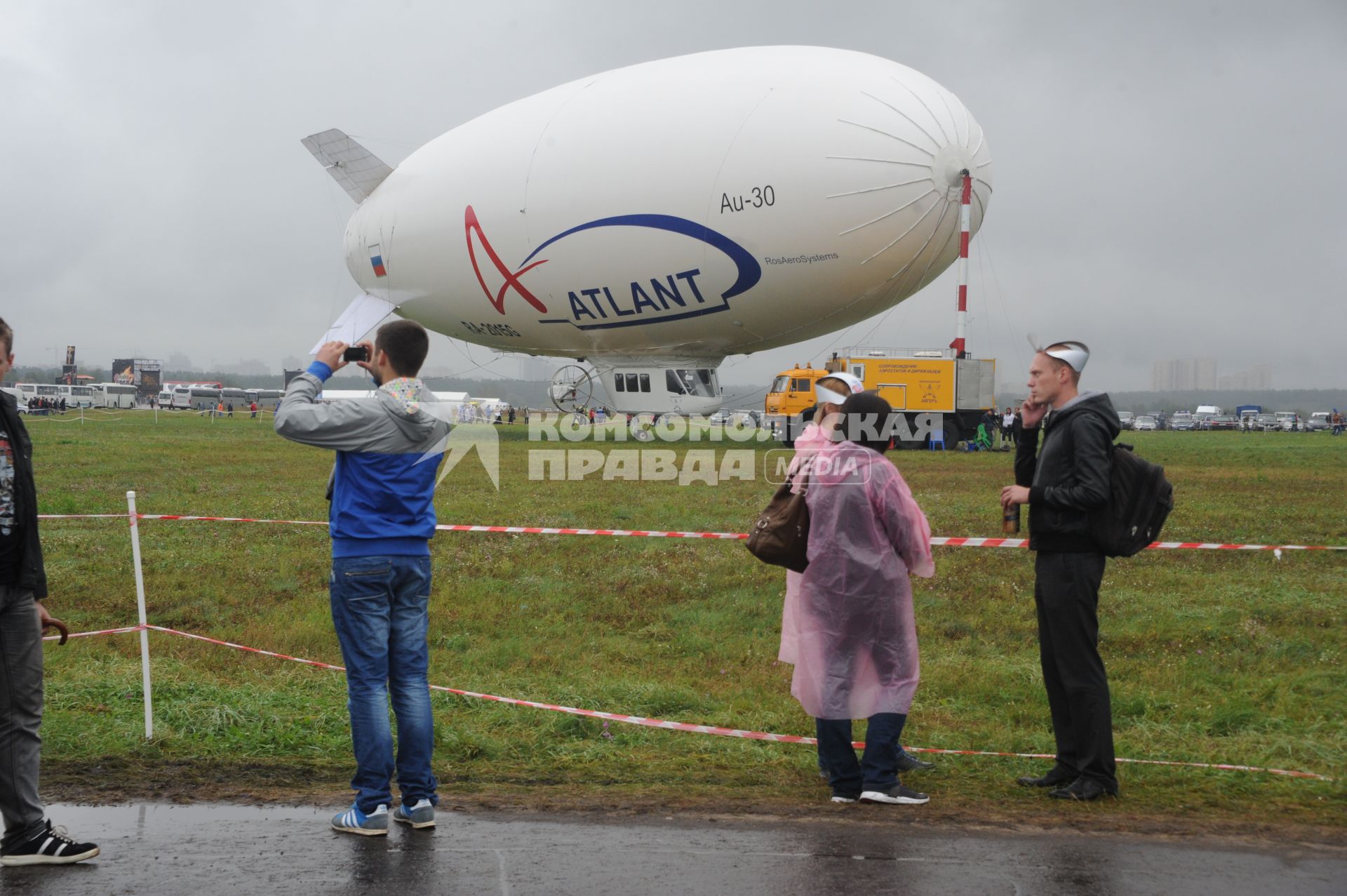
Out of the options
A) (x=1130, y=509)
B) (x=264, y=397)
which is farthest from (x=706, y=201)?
(x=264, y=397)

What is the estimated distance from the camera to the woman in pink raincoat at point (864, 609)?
495 centimetres

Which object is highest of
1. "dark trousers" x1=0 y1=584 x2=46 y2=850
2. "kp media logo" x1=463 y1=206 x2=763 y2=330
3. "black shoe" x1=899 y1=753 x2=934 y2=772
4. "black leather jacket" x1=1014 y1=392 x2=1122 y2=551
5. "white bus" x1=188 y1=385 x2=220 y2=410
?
"kp media logo" x1=463 y1=206 x2=763 y2=330

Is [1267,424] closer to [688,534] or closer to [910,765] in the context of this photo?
[688,534]

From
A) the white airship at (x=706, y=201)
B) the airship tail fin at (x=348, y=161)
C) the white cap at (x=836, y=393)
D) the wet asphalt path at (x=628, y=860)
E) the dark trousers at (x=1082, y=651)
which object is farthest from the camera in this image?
the airship tail fin at (x=348, y=161)

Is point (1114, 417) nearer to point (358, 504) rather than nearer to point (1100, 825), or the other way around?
point (1100, 825)

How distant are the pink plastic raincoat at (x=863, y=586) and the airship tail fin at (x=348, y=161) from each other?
33.0 m

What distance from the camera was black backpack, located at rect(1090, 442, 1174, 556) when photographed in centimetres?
494

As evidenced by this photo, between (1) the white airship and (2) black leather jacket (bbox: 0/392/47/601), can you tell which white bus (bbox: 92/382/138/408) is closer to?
(1) the white airship

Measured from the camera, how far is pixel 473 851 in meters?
4.18

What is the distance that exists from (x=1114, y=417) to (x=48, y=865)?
501 cm

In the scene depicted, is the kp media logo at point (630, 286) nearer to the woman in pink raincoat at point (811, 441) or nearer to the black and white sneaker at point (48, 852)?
the woman in pink raincoat at point (811, 441)

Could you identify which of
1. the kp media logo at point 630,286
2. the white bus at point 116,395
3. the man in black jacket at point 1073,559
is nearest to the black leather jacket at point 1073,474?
the man in black jacket at point 1073,559

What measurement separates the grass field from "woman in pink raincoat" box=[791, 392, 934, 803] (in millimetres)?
299

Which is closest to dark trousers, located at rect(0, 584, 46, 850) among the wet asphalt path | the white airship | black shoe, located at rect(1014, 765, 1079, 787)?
the wet asphalt path
